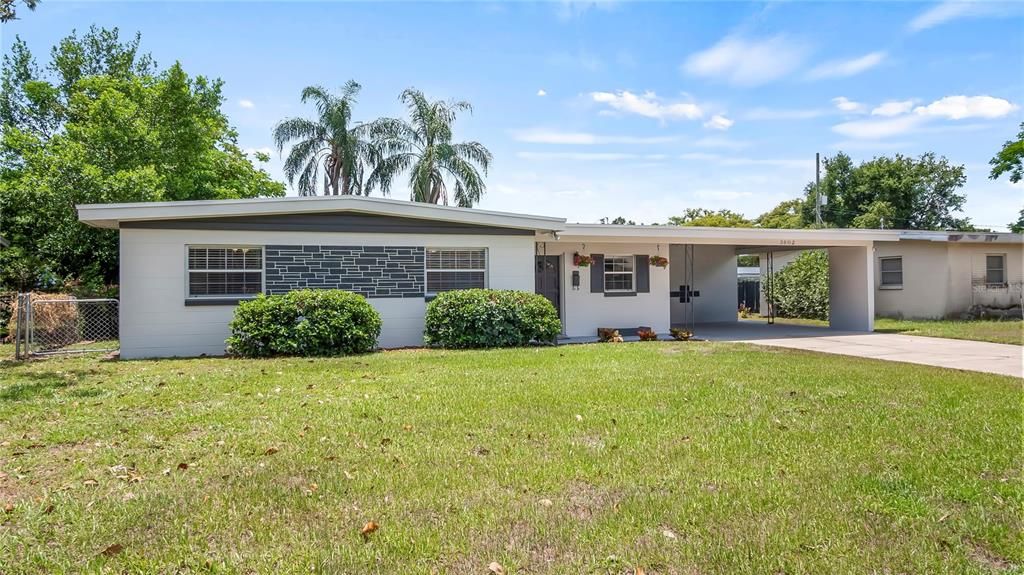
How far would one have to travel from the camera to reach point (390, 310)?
11680 mm

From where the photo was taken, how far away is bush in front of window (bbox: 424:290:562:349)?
11148 mm

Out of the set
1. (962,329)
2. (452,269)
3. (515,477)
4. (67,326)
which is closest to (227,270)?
(452,269)

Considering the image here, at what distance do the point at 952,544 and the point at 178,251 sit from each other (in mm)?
11255

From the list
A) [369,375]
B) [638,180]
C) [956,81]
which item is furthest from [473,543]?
[638,180]

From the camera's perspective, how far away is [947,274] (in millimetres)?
18438

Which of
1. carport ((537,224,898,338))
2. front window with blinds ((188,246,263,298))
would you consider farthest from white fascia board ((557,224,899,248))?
front window with blinds ((188,246,263,298))

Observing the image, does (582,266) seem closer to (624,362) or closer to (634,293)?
(634,293)

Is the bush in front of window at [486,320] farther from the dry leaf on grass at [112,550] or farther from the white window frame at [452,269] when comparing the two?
the dry leaf on grass at [112,550]

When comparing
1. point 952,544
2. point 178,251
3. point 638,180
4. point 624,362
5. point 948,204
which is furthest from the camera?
point 948,204

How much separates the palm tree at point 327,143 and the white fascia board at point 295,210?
14.3m

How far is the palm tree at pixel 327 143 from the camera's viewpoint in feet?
80.8

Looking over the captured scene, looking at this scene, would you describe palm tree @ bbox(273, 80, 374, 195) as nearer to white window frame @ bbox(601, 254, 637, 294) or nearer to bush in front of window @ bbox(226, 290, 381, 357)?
white window frame @ bbox(601, 254, 637, 294)

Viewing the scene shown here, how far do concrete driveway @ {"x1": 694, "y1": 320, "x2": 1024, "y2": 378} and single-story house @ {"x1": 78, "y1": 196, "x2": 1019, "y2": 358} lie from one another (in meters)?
2.31

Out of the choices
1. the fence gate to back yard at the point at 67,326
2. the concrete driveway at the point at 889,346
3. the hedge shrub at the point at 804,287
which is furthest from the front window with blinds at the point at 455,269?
the hedge shrub at the point at 804,287
